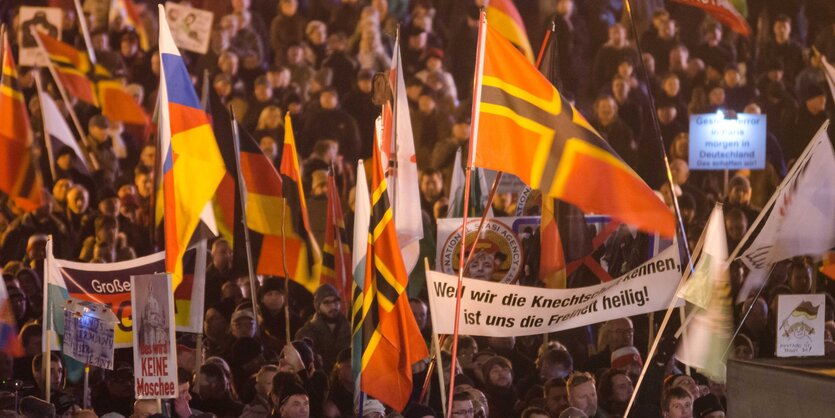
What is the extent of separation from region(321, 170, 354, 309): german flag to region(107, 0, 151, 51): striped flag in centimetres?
393

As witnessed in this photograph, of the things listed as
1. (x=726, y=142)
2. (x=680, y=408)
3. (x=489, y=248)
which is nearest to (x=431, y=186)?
(x=489, y=248)

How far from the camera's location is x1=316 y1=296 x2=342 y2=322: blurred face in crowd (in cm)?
666

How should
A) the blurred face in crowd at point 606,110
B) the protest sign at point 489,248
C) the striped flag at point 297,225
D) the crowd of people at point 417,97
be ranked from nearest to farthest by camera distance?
1. the protest sign at point 489,248
2. the striped flag at point 297,225
3. the crowd of people at point 417,97
4. the blurred face in crowd at point 606,110

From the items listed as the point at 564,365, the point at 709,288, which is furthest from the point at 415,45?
the point at 709,288

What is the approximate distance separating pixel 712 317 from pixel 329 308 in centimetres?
236

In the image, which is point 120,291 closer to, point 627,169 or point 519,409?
point 519,409

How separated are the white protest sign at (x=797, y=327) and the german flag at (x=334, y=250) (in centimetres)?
256

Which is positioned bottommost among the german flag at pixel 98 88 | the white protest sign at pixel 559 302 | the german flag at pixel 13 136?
the white protest sign at pixel 559 302

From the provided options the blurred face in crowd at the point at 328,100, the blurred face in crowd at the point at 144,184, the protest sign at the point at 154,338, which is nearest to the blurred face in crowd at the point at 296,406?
the protest sign at the point at 154,338

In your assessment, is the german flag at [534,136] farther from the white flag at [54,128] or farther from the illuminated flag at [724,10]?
the white flag at [54,128]

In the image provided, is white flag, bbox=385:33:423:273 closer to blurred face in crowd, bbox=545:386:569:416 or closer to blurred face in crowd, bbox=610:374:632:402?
blurred face in crowd, bbox=545:386:569:416

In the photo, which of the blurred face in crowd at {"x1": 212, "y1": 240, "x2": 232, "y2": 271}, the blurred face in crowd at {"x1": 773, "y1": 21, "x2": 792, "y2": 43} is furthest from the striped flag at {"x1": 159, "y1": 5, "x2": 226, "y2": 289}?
the blurred face in crowd at {"x1": 773, "y1": 21, "x2": 792, "y2": 43}

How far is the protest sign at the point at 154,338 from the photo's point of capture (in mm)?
4910

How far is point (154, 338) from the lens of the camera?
16.3 ft
